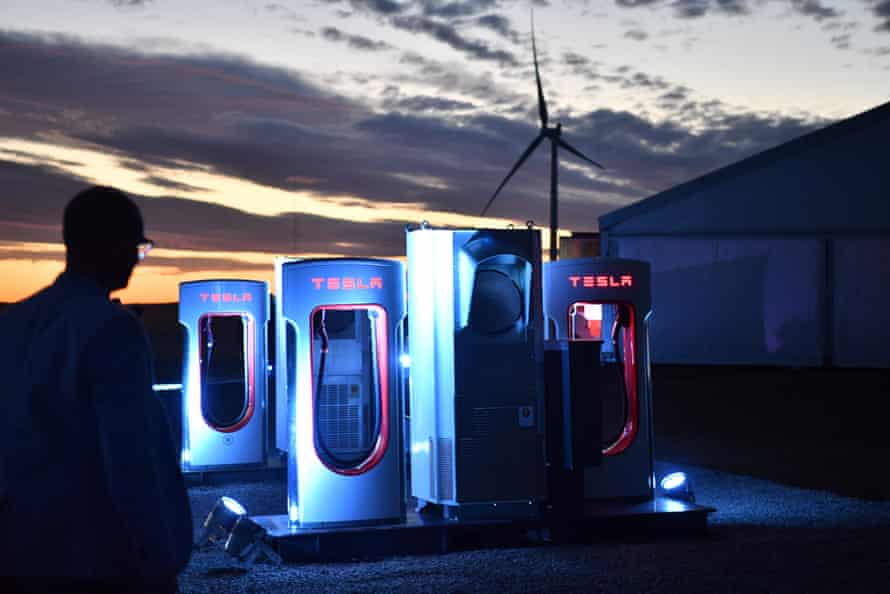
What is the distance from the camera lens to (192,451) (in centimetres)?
1369

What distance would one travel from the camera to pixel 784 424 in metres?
17.8

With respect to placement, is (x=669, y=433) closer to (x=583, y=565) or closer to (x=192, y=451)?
(x=192, y=451)

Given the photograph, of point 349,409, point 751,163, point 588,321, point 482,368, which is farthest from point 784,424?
point 751,163

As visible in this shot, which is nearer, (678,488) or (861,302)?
(678,488)

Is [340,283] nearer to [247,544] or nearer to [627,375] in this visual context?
[247,544]

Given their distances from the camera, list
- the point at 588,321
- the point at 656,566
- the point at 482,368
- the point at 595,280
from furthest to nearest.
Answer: the point at 588,321
the point at 595,280
the point at 482,368
the point at 656,566

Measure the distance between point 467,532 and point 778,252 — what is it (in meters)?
22.3

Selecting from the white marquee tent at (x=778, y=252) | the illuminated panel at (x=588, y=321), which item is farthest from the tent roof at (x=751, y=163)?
the illuminated panel at (x=588, y=321)

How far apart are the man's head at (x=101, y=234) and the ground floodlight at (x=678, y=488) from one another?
323 inches

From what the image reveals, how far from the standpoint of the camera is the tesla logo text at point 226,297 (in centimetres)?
1366

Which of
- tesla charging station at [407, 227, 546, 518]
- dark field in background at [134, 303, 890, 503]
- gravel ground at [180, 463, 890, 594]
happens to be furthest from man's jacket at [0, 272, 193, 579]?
dark field in background at [134, 303, 890, 503]

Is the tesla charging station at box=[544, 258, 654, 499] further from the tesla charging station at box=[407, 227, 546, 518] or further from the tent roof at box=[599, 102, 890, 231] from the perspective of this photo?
the tent roof at box=[599, 102, 890, 231]

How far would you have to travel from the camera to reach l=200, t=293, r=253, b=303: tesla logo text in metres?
13.7

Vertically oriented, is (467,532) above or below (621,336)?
below
